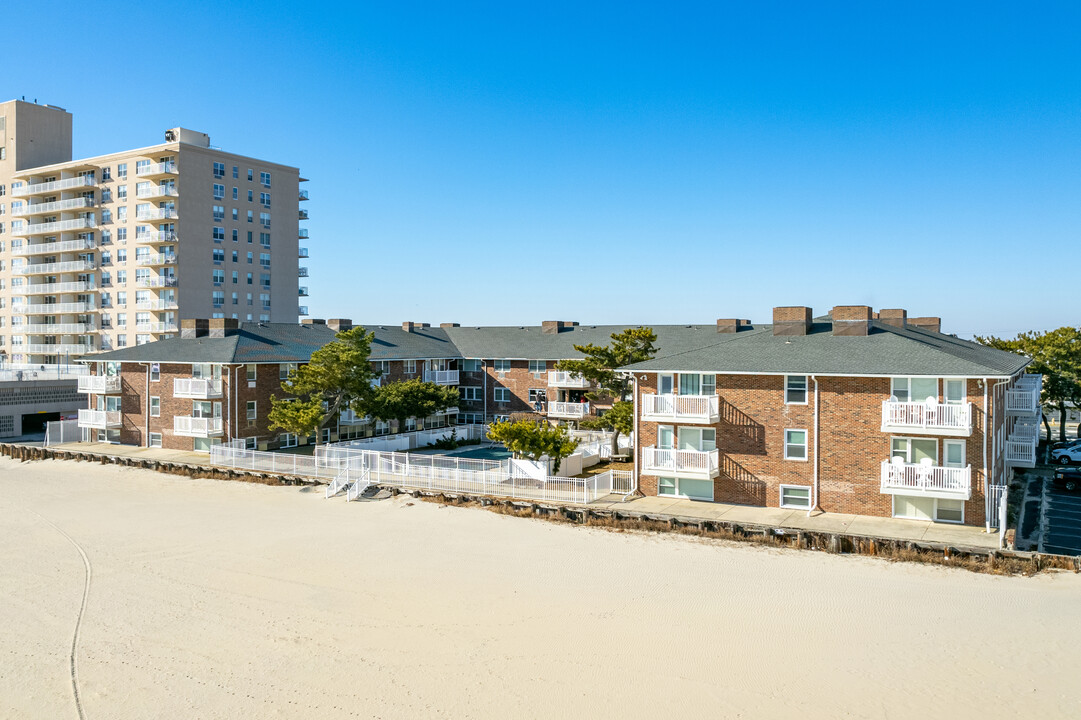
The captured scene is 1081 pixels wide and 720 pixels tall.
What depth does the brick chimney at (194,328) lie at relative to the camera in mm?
47781

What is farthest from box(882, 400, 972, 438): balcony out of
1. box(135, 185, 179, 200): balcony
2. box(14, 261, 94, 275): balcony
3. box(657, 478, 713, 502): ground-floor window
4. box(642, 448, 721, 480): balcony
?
box(14, 261, 94, 275): balcony

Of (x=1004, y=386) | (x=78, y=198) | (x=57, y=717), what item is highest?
(x=78, y=198)

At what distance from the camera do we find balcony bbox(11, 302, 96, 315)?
69.1 metres

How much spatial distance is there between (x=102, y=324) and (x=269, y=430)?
35.8m

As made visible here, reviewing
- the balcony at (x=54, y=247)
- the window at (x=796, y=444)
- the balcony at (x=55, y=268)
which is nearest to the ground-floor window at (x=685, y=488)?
the window at (x=796, y=444)

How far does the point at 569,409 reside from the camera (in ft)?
158

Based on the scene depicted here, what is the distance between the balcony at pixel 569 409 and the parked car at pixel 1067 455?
86.5 feet

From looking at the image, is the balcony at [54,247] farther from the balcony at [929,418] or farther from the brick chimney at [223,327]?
the balcony at [929,418]

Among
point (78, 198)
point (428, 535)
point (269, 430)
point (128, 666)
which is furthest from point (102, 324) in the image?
point (128, 666)

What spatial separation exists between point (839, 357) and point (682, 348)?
18357 millimetres

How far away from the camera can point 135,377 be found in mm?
45625

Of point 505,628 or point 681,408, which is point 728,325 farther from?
point 505,628

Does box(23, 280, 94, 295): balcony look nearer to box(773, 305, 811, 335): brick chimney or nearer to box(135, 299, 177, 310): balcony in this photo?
box(135, 299, 177, 310): balcony

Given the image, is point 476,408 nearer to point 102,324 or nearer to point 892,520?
point 892,520
